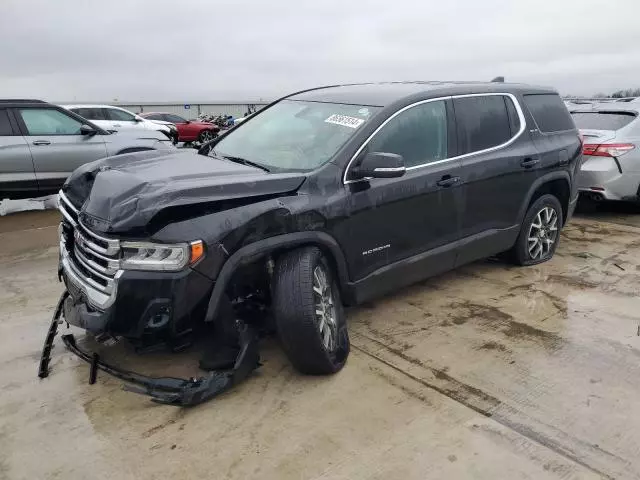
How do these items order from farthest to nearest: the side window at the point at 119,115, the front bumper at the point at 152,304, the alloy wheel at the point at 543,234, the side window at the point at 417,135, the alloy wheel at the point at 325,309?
the side window at the point at 119,115 < the alloy wheel at the point at 543,234 < the side window at the point at 417,135 < the alloy wheel at the point at 325,309 < the front bumper at the point at 152,304

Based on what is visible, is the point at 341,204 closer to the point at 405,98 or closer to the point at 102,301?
the point at 405,98

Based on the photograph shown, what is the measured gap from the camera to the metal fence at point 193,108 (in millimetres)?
31875

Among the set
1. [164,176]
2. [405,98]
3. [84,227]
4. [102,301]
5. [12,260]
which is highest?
[405,98]

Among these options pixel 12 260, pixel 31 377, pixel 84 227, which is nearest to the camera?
pixel 84 227

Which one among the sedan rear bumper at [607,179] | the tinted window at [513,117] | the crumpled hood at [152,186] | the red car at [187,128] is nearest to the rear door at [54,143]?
the crumpled hood at [152,186]

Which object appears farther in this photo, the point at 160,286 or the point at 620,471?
the point at 160,286

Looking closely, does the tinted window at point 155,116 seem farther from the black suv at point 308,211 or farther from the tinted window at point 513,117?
the tinted window at point 513,117

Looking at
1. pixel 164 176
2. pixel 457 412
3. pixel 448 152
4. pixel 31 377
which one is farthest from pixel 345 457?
pixel 448 152

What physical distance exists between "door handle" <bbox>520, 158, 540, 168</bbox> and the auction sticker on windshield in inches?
69.7

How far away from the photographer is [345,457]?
2570mm

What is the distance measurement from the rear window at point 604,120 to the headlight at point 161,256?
6.48 meters

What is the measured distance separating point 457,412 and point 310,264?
45.0 inches

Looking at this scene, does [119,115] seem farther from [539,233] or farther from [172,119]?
[539,233]

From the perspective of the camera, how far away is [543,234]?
207 inches
